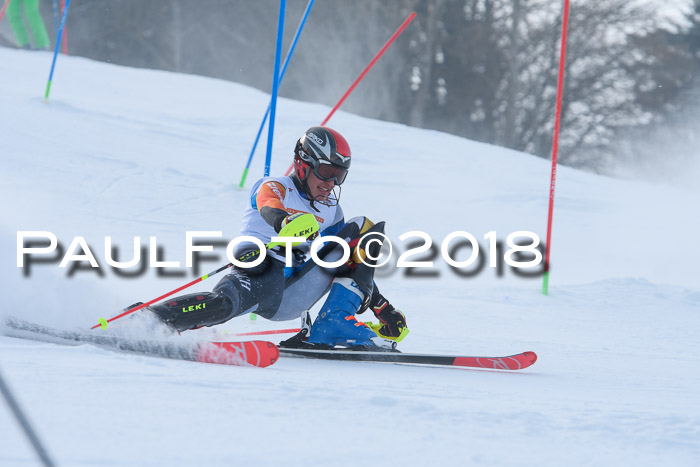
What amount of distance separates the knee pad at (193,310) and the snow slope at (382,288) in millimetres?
342

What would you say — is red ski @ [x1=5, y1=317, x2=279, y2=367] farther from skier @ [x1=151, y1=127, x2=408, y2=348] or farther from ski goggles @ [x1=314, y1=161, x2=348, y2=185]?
ski goggles @ [x1=314, y1=161, x2=348, y2=185]

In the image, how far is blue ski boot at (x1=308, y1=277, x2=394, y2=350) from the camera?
3195 mm

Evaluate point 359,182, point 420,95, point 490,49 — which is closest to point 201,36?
point 420,95

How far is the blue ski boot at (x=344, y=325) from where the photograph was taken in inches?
126

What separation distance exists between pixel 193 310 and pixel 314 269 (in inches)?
23.9

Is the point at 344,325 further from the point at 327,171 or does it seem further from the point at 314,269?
the point at 327,171

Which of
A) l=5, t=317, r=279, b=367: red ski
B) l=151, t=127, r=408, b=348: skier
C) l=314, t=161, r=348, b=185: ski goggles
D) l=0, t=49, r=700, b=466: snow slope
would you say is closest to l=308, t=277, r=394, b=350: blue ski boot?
l=151, t=127, r=408, b=348: skier

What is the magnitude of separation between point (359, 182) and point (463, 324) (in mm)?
4086

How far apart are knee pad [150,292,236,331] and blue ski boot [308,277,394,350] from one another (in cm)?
43

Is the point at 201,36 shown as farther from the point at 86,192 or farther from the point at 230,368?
the point at 230,368

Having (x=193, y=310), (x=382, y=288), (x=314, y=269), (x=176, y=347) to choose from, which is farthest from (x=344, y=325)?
(x=382, y=288)

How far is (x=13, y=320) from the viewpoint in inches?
107

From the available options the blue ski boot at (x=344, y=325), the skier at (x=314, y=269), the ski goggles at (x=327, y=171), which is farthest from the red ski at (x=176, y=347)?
the ski goggles at (x=327, y=171)

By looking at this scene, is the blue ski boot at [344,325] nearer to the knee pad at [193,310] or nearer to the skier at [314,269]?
the skier at [314,269]
